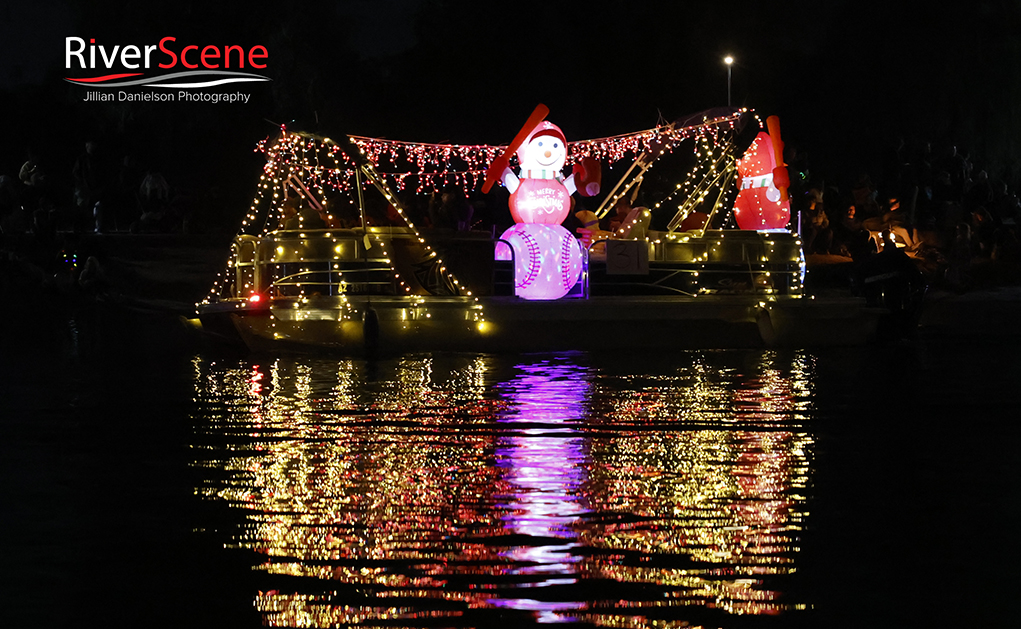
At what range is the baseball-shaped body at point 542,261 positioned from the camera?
16781 mm

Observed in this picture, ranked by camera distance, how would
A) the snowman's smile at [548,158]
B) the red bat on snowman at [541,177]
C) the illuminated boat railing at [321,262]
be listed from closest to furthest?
the illuminated boat railing at [321,262] < the red bat on snowman at [541,177] < the snowman's smile at [548,158]

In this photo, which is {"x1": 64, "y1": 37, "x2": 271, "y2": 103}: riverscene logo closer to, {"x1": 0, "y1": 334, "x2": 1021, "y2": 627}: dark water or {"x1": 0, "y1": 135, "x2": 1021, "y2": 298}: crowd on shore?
{"x1": 0, "y1": 135, "x2": 1021, "y2": 298}: crowd on shore

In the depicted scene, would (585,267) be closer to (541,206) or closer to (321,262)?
(541,206)

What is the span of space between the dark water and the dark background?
20.6m

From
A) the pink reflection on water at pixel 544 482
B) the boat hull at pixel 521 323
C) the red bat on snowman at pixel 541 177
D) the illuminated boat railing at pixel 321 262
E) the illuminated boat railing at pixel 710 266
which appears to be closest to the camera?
the pink reflection on water at pixel 544 482

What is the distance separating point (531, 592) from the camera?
576cm

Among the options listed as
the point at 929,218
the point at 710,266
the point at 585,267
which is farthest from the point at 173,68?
the point at 710,266

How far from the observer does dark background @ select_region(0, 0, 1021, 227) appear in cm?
3250

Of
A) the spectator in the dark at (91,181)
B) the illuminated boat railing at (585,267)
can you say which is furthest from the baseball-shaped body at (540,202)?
the spectator in the dark at (91,181)

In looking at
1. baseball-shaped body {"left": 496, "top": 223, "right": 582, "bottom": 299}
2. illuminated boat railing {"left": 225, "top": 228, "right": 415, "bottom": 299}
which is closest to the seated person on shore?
baseball-shaped body {"left": 496, "top": 223, "right": 582, "bottom": 299}

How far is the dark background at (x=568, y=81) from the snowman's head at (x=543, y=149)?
15.2m

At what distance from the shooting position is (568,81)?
35.7 metres

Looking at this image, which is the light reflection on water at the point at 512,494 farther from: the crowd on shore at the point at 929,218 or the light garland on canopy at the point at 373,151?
the crowd on shore at the point at 929,218

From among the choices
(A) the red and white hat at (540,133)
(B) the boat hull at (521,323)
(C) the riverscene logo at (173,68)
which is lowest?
(B) the boat hull at (521,323)
